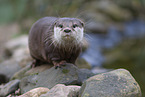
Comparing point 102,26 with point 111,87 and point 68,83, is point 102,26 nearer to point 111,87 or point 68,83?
point 68,83

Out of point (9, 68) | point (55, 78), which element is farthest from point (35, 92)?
point (9, 68)

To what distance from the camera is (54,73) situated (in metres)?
3.36

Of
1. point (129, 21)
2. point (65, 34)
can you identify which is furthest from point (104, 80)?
point (129, 21)

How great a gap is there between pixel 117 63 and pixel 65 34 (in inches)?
207

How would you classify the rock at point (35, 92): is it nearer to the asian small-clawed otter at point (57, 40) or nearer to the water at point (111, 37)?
the asian small-clawed otter at point (57, 40)

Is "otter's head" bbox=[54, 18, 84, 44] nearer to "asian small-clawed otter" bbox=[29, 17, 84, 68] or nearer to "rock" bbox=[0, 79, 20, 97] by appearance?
"asian small-clawed otter" bbox=[29, 17, 84, 68]

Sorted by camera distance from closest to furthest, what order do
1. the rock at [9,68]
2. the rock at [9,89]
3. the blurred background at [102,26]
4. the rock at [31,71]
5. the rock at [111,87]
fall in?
the rock at [111,87], the rock at [9,89], the rock at [31,71], the rock at [9,68], the blurred background at [102,26]

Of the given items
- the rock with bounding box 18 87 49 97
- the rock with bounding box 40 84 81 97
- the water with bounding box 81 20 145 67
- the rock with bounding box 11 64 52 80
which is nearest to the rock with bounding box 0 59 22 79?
the rock with bounding box 11 64 52 80

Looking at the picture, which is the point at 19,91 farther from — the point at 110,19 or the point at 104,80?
the point at 110,19

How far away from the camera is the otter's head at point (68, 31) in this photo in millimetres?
2893

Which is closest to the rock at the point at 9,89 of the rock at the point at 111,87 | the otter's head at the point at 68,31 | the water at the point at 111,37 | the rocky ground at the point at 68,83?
the rocky ground at the point at 68,83

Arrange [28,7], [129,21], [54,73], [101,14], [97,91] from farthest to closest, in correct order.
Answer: [129,21]
[101,14]
[28,7]
[54,73]
[97,91]

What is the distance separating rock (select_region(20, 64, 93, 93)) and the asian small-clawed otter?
116 mm

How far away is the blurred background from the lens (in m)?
7.87
